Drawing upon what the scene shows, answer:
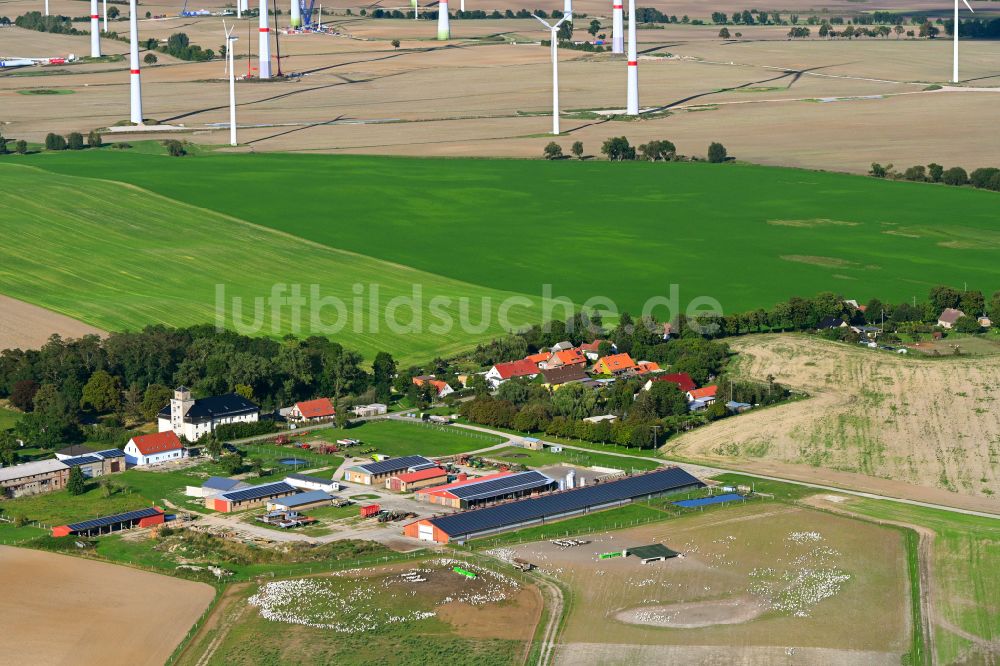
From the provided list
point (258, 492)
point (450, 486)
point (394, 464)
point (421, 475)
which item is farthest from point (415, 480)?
point (258, 492)

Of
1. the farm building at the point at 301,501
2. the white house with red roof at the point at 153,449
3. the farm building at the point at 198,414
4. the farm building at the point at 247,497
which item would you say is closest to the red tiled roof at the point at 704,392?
the farm building at the point at 198,414

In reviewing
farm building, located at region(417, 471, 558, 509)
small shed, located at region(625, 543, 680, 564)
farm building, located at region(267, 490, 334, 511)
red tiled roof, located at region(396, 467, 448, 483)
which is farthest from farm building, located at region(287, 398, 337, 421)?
small shed, located at region(625, 543, 680, 564)

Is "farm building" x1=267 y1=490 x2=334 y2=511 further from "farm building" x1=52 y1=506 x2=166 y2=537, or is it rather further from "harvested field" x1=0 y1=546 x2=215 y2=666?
"harvested field" x1=0 y1=546 x2=215 y2=666

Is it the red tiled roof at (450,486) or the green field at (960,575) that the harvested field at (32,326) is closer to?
the red tiled roof at (450,486)

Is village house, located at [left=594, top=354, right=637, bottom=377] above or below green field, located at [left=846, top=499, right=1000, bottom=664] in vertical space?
above

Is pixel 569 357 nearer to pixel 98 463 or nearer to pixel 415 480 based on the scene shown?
pixel 415 480
